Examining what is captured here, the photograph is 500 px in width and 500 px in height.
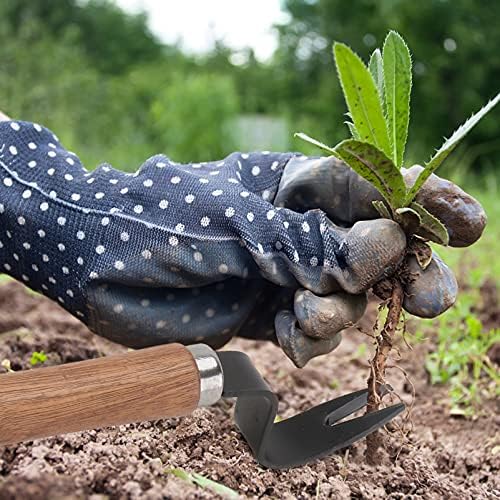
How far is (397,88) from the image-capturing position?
1213 millimetres

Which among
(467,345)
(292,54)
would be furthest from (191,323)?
(292,54)

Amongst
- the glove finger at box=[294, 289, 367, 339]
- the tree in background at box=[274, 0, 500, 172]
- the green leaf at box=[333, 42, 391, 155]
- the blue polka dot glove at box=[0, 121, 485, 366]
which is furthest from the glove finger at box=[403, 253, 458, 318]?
the tree in background at box=[274, 0, 500, 172]

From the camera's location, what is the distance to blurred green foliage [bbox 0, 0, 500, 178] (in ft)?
25.2

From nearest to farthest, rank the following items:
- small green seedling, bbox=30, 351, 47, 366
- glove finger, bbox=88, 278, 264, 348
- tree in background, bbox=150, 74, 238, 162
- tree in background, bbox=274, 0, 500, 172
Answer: glove finger, bbox=88, 278, 264, 348, small green seedling, bbox=30, 351, 47, 366, tree in background, bbox=150, 74, 238, 162, tree in background, bbox=274, 0, 500, 172

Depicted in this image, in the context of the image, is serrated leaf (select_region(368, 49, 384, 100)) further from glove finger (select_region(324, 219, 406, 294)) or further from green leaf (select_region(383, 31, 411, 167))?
glove finger (select_region(324, 219, 406, 294))

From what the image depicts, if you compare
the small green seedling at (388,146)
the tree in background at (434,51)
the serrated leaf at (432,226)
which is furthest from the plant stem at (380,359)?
the tree in background at (434,51)

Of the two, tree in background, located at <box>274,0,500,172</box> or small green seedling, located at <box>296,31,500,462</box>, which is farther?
tree in background, located at <box>274,0,500,172</box>

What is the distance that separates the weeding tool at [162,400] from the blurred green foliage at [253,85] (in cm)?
467

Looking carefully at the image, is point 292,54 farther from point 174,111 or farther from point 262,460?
point 262,460

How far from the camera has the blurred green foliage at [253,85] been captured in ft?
25.2

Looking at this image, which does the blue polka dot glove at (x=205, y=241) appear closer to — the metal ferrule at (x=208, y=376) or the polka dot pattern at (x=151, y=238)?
the polka dot pattern at (x=151, y=238)

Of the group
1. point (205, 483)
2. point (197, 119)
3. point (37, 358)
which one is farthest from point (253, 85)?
point (205, 483)

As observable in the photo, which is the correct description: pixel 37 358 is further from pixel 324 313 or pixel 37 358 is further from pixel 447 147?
pixel 447 147

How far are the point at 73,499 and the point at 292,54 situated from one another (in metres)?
14.0
